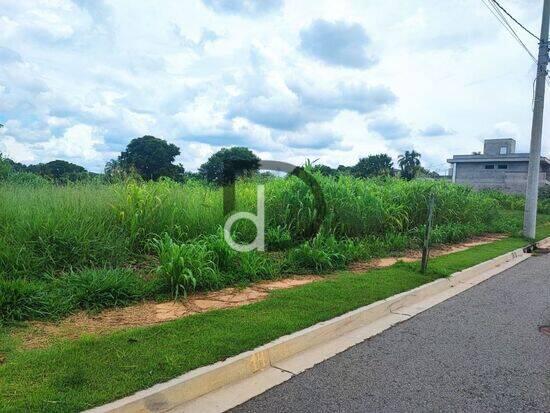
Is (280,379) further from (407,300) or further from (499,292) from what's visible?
(499,292)

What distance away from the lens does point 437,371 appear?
4086 mm

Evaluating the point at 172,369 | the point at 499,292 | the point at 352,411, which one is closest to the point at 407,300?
the point at 499,292

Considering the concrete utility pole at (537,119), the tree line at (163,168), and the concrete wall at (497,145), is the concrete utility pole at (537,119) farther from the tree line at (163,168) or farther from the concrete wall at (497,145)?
the concrete wall at (497,145)

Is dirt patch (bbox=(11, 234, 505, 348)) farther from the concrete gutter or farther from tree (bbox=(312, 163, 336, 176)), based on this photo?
tree (bbox=(312, 163, 336, 176))

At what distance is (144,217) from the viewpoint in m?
7.16

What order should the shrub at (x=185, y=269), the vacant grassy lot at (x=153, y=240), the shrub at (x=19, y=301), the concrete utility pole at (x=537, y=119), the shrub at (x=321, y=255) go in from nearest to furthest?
the shrub at (x=19, y=301)
the vacant grassy lot at (x=153, y=240)
the shrub at (x=185, y=269)
the shrub at (x=321, y=255)
the concrete utility pole at (x=537, y=119)

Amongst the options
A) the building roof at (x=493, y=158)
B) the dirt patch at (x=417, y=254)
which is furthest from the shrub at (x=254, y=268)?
the building roof at (x=493, y=158)

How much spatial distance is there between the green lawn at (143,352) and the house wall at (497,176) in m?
37.5

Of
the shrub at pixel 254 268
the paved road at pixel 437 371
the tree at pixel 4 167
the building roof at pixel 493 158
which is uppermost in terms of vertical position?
the building roof at pixel 493 158

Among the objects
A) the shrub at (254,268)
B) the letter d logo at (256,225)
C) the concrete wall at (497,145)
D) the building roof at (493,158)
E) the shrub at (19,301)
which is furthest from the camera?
the concrete wall at (497,145)

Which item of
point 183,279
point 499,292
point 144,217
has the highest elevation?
point 144,217

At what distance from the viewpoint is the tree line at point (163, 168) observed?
873cm

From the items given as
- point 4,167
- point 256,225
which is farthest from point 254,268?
point 4,167

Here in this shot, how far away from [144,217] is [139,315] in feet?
8.35
